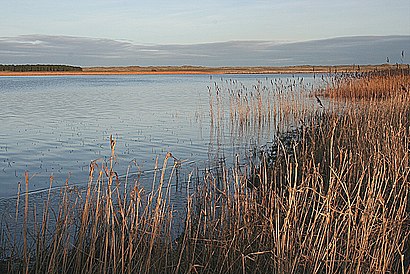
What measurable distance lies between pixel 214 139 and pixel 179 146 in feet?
4.35

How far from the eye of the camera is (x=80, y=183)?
9070mm

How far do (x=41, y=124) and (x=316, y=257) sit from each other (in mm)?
14392

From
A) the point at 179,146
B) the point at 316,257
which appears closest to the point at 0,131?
the point at 179,146

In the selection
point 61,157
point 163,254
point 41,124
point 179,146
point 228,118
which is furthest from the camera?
point 228,118

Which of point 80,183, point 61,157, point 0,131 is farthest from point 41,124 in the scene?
point 80,183

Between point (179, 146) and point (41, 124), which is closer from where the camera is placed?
point (179, 146)

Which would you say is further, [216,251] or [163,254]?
[216,251]

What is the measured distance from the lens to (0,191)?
337 inches

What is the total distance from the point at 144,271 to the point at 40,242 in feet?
3.63

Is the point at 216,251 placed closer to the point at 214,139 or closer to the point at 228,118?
the point at 214,139

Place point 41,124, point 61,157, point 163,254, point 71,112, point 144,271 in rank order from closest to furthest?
point 144,271, point 163,254, point 61,157, point 41,124, point 71,112

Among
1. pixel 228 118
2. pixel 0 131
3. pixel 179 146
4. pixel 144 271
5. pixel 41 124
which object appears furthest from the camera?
pixel 228 118

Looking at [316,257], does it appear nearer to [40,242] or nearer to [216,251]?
[216,251]

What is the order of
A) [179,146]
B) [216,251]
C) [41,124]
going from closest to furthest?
[216,251]
[179,146]
[41,124]
